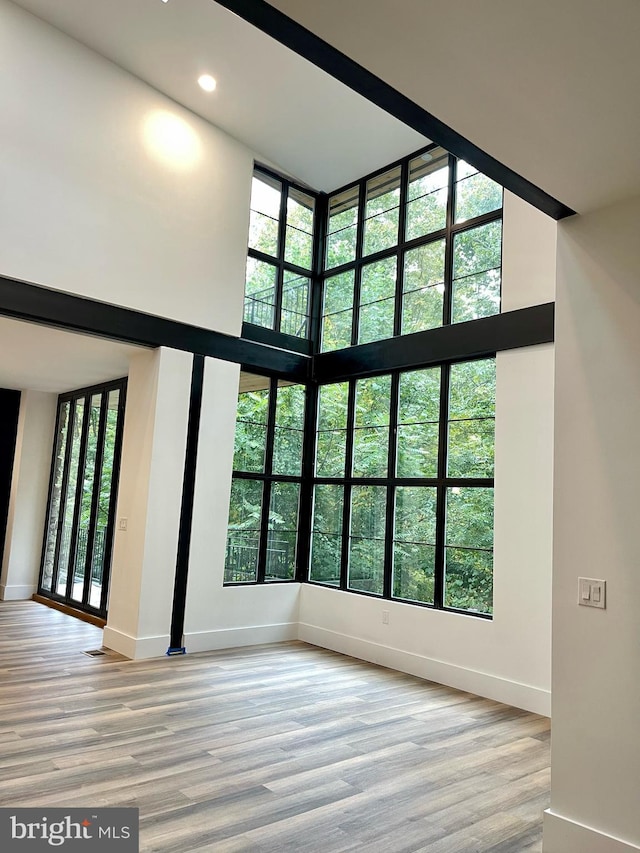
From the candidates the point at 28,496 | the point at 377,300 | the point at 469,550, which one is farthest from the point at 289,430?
the point at 28,496

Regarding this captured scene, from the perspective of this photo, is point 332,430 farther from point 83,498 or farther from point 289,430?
point 83,498

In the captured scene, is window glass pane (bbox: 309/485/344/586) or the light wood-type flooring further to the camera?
window glass pane (bbox: 309/485/344/586)

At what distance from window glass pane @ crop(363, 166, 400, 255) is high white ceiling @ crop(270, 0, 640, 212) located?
4277 millimetres

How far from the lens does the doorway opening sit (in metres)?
6.92

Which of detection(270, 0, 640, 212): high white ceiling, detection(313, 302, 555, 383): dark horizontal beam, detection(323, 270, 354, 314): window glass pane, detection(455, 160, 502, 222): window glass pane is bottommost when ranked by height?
detection(270, 0, 640, 212): high white ceiling

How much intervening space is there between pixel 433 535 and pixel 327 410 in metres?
1.93

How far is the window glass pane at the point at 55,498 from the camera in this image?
8.06 meters

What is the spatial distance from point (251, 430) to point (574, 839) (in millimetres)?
4603

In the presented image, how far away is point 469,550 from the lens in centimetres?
518

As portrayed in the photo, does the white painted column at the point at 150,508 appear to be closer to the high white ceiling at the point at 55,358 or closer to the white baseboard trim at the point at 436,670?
the high white ceiling at the point at 55,358

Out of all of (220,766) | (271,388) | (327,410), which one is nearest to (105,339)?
(271,388)

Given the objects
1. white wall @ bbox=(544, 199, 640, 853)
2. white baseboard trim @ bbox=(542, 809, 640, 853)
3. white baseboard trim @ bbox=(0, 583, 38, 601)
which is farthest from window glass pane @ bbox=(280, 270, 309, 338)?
white baseboard trim @ bbox=(542, 809, 640, 853)

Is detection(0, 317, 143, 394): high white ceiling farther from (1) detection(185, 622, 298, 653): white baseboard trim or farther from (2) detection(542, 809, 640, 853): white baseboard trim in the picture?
(2) detection(542, 809, 640, 853): white baseboard trim

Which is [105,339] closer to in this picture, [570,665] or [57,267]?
[57,267]
